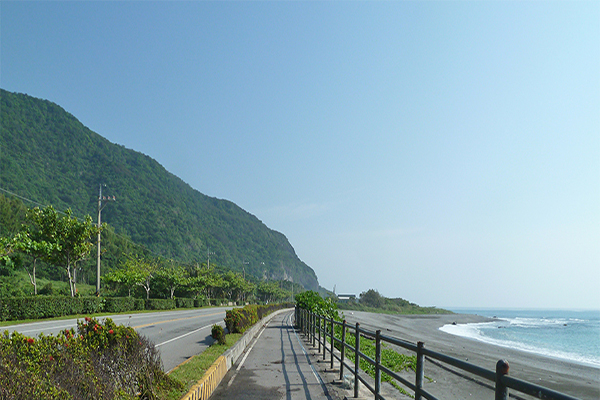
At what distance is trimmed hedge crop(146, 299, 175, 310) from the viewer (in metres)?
45.3

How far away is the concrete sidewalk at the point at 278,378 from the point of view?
8320 mm

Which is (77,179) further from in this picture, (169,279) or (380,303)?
(169,279)

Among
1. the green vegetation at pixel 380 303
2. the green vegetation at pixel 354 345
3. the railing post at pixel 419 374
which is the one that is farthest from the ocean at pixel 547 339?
the green vegetation at pixel 380 303

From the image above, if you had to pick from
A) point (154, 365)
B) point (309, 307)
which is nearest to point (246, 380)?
point (154, 365)

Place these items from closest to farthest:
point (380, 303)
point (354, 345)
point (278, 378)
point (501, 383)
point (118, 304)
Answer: point (501, 383) < point (278, 378) < point (354, 345) < point (118, 304) < point (380, 303)

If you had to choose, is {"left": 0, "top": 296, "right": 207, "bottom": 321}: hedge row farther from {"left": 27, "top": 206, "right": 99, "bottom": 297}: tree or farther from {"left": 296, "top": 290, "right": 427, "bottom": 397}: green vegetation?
{"left": 296, "top": 290, "right": 427, "bottom": 397}: green vegetation

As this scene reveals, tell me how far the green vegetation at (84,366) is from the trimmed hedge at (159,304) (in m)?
40.9

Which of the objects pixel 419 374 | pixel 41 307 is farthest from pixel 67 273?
pixel 419 374

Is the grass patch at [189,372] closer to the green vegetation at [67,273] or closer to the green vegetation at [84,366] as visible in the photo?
the green vegetation at [84,366]

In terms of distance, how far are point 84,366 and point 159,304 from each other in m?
44.8

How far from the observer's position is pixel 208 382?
816 centimetres

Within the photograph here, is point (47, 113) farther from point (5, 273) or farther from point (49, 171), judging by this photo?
point (5, 273)

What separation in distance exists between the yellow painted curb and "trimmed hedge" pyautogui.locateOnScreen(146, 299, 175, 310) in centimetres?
3781

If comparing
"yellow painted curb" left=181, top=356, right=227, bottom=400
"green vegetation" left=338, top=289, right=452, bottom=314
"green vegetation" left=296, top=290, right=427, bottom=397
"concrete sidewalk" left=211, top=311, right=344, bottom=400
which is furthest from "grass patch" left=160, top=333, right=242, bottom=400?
"green vegetation" left=338, top=289, right=452, bottom=314
